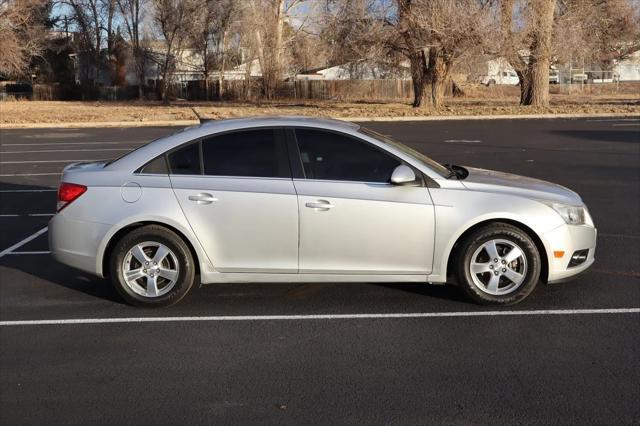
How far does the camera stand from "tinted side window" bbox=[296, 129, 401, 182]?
6082 millimetres

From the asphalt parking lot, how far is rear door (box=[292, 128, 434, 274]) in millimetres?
421

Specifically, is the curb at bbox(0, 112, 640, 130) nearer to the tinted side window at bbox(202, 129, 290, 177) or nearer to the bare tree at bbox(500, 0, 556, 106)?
A: the bare tree at bbox(500, 0, 556, 106)

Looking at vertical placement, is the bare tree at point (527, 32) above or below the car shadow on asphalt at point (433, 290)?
above

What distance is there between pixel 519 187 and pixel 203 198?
269cm

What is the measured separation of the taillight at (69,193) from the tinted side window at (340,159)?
1906 millimetres

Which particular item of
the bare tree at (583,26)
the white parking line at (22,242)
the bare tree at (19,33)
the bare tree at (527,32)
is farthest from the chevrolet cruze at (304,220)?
the bare tree at (19,33)

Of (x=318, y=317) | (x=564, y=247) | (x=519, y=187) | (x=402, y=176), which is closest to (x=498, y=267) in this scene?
(x=564, y=247)

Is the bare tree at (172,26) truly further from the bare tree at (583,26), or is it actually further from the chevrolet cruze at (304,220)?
the chevrolet cruze at (304,220)

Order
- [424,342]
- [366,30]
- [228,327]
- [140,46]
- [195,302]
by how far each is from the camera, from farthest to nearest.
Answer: [140,46] < [366,30] < [195,302] < [228,327] < [424,342]

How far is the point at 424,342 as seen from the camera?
17.5 feet

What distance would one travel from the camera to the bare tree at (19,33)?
132ft

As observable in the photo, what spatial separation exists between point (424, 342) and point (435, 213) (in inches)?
44.8

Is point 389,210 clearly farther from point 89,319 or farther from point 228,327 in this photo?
point 89,319

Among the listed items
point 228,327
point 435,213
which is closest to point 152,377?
point 228,327
